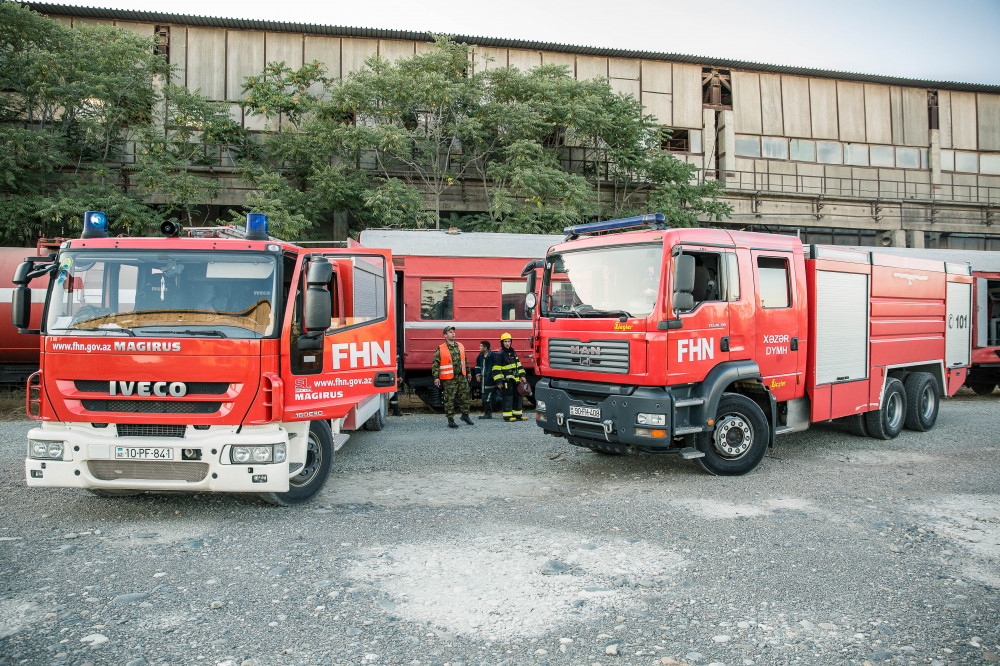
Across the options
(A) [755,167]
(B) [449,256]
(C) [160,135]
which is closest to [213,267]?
(B) [449,256]

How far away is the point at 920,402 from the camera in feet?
32.5

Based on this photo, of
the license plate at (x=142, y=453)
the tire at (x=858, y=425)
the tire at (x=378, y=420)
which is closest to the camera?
the license plate at (x=142, y=453)

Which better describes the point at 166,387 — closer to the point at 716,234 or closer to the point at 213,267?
the point at 213,267

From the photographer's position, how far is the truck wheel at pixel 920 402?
9.83 meters

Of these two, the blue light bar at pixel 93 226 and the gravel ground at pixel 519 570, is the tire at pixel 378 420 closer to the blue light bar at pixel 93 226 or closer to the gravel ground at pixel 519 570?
the gravel ground at pixel 519 570

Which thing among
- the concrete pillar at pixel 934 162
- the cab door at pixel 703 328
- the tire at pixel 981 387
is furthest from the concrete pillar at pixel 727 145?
the cab door at pixel 703 328

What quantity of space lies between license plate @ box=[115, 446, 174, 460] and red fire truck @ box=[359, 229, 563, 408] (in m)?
6.63

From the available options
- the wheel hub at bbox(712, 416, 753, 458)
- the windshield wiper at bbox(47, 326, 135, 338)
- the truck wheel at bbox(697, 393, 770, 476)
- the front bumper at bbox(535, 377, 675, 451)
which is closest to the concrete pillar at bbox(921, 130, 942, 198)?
the truck wheel at bbox(697, 393, 770, 476)

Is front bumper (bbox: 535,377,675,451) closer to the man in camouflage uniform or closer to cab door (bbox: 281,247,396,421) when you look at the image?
cab door (bbox: 281,247,396,421)

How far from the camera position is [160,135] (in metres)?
17.2

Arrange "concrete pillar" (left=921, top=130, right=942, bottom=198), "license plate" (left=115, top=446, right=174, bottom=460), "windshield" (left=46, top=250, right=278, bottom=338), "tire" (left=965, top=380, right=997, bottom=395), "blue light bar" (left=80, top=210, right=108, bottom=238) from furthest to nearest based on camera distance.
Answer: "concrete pillar" (left=921, top=130, right=942, bottom=198) → "tire" (left=965, top=380, right=997, bottom=395) → "blue light bar" (left=80, top=210, right=108, bottom=238) → "windshield" (left=46, top=250, right=278, bottom=338) → "license plate" (left=115, top=446, right=174, bottom=460)

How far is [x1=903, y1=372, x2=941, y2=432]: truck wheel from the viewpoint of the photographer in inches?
387

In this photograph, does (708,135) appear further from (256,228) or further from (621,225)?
(256,228)

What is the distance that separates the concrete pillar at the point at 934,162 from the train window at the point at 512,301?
21.1 meters
